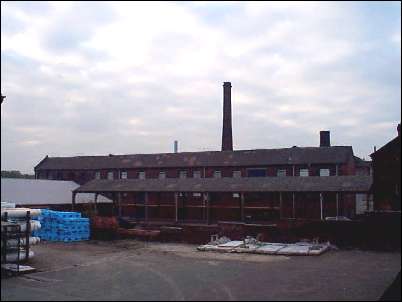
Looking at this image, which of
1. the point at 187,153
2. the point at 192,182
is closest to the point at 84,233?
the point at 192,182

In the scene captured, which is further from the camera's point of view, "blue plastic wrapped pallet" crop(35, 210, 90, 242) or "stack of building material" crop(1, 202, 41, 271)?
"blue plastic wrapped pallet" crop(35, 210, 90, 242)

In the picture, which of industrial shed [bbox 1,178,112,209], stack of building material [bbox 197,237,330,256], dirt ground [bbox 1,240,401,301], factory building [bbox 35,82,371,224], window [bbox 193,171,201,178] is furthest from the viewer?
window [bbox 193,171,201,178]

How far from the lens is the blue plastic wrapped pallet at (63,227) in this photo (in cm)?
2412

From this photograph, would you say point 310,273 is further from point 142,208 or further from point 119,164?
point 119,164

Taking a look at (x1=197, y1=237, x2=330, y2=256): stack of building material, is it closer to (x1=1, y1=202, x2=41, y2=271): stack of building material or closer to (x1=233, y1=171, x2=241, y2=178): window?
(x1=1, y1=202, x2=41, y2=271): stack of building material

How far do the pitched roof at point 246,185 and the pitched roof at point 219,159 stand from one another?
23.4 ft

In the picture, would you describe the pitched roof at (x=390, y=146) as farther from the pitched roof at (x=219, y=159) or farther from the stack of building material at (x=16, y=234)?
the stack of building material at (x=16, y=234)

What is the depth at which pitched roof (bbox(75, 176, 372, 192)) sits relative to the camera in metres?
26.4

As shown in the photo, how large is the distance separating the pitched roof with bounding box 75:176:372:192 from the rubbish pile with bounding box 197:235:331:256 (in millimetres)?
5862

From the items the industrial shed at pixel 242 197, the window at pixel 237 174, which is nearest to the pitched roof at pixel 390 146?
the industrial shed at pixel 242 197

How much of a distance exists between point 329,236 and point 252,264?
7.00 m

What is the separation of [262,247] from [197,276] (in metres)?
6.99

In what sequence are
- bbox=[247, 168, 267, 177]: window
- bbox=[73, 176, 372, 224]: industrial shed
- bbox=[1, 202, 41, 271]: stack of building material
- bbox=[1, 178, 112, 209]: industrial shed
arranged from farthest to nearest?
bbox=[247, 168, 267, 177]: window → bbox=[1, 178, 112, 209]: industrial shed → bbox=[73, 176, 372, 224]: industrial shed → bbox=[1, 202, 41, 271]: stack of building material

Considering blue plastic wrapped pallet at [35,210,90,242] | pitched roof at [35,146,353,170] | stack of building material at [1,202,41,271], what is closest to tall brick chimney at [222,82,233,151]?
pitched roof at [35,146,353,170]
